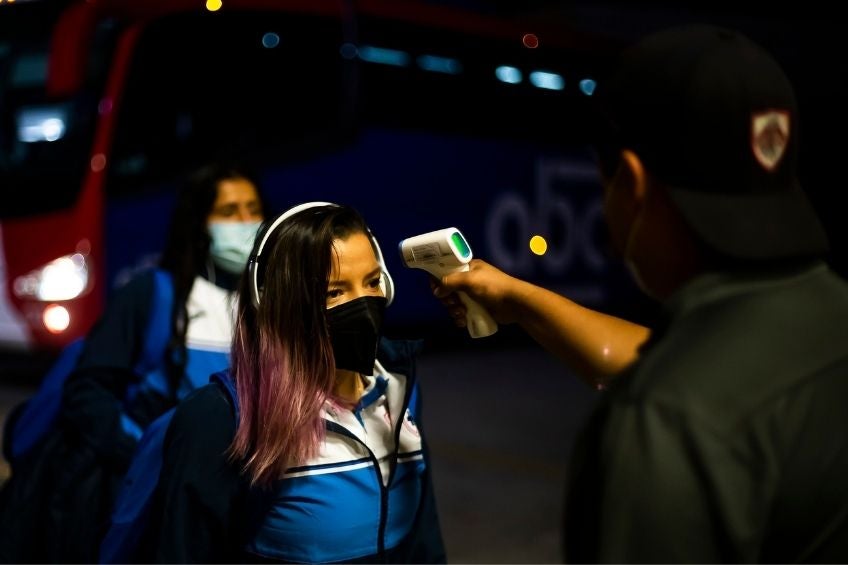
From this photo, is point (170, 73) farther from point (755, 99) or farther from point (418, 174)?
point (755, 99)

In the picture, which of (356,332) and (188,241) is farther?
(188,241)

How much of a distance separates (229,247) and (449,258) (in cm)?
155

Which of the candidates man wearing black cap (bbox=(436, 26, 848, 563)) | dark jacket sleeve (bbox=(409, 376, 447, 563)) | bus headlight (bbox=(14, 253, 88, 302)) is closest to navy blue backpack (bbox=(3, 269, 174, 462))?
dark jacket sleeve (bbox=(409, 376, 447, 563))

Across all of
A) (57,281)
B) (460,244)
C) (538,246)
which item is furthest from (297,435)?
(57,281)

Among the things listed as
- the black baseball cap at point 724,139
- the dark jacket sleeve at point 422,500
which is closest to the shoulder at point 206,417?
the dark jacket sleeve at point 422,500

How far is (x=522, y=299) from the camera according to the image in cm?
192

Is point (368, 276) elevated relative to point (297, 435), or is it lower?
elevated

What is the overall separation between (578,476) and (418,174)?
374 inches

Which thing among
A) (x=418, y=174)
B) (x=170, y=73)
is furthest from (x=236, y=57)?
(x=418, y=174)

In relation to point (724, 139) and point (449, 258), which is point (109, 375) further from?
point (724, 139)

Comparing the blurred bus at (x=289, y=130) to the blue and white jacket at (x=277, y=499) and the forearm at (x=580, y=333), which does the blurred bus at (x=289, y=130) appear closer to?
the blue and white jacket at (x=277, y=499)

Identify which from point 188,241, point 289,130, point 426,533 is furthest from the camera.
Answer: point 289,130

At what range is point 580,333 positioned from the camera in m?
1.84

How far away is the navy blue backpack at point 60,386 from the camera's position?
307 centimetres
